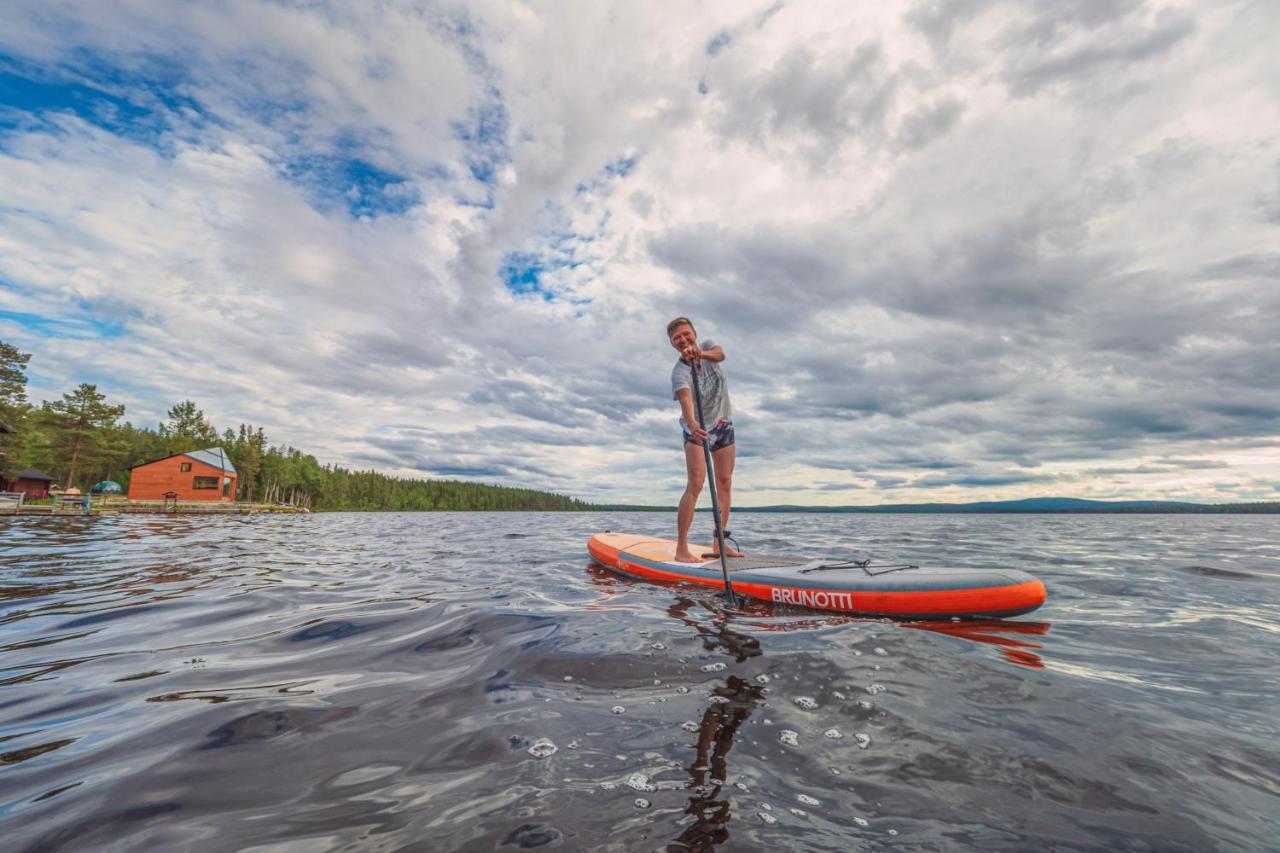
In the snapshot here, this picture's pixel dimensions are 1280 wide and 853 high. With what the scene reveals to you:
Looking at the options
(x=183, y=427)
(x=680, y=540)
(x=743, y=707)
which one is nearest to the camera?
(x=743, y=707)

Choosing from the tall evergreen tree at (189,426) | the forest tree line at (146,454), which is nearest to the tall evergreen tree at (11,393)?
the forest tree line at (146,454)

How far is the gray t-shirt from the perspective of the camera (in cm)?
718

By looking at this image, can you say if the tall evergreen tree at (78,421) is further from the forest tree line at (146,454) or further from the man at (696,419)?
the man at (696,419)

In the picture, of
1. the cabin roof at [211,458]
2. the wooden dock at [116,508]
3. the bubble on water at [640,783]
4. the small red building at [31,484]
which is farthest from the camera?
the cabin roof at [211,458]

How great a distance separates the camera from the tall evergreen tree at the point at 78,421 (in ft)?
160

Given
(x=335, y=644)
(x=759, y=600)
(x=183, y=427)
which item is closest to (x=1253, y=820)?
(x=759, y=600)

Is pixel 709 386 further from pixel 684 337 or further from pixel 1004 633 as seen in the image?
pixel 1004 633

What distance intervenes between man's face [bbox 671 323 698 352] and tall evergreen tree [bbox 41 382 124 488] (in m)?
69.6

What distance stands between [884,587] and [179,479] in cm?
5835

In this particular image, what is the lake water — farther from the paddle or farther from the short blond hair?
the short blond hair

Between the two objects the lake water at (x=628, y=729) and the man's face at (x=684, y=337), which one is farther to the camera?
the man's face at (x=684, y=337)

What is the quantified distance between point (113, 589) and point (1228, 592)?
48.4ft

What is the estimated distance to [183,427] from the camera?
72312mm

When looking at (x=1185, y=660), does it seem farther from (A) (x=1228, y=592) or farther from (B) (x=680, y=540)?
(B) (x=680, y=540)
